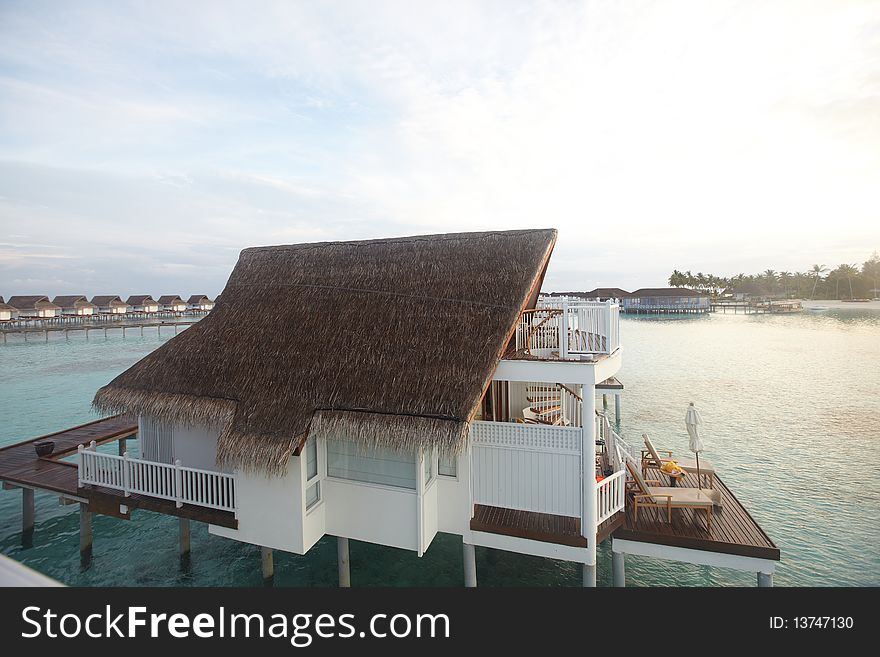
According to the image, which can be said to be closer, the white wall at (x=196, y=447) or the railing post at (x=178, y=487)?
the railing post at (x=178, y=487)

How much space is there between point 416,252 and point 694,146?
65.4 ft

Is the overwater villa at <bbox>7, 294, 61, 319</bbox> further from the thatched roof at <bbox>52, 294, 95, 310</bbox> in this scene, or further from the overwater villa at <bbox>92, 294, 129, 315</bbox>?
the overwater villa at <bbox>92, 294, 129, 315</bbox>

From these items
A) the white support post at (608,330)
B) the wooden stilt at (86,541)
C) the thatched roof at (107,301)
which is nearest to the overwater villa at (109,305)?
the thatched roof at (107,301)

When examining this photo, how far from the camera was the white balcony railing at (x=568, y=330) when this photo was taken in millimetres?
7780

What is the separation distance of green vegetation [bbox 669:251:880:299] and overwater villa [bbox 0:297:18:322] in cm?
15809

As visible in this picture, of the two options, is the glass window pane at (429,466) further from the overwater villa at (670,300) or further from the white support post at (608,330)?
the overwater villa at (670,300)

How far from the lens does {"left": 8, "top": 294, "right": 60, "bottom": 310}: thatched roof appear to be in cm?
6856

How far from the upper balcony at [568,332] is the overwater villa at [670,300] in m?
104

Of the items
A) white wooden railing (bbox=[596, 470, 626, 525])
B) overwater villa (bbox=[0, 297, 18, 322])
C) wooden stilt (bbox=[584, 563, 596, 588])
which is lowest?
wooden stilt (bbox=[584, 563, 596, 588])

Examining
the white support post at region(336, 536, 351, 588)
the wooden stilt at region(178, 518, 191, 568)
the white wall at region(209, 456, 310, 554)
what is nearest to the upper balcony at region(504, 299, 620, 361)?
the white wall at region(209, 456, 310, 554)

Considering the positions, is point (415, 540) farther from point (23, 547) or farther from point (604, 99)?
point (604, 99)

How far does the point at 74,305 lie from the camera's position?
75.6 metres

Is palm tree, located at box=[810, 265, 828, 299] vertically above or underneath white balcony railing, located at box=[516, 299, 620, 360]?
above

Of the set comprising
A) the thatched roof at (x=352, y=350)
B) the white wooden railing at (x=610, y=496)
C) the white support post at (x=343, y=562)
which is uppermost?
the thatched roof at (x=352, y=350)
